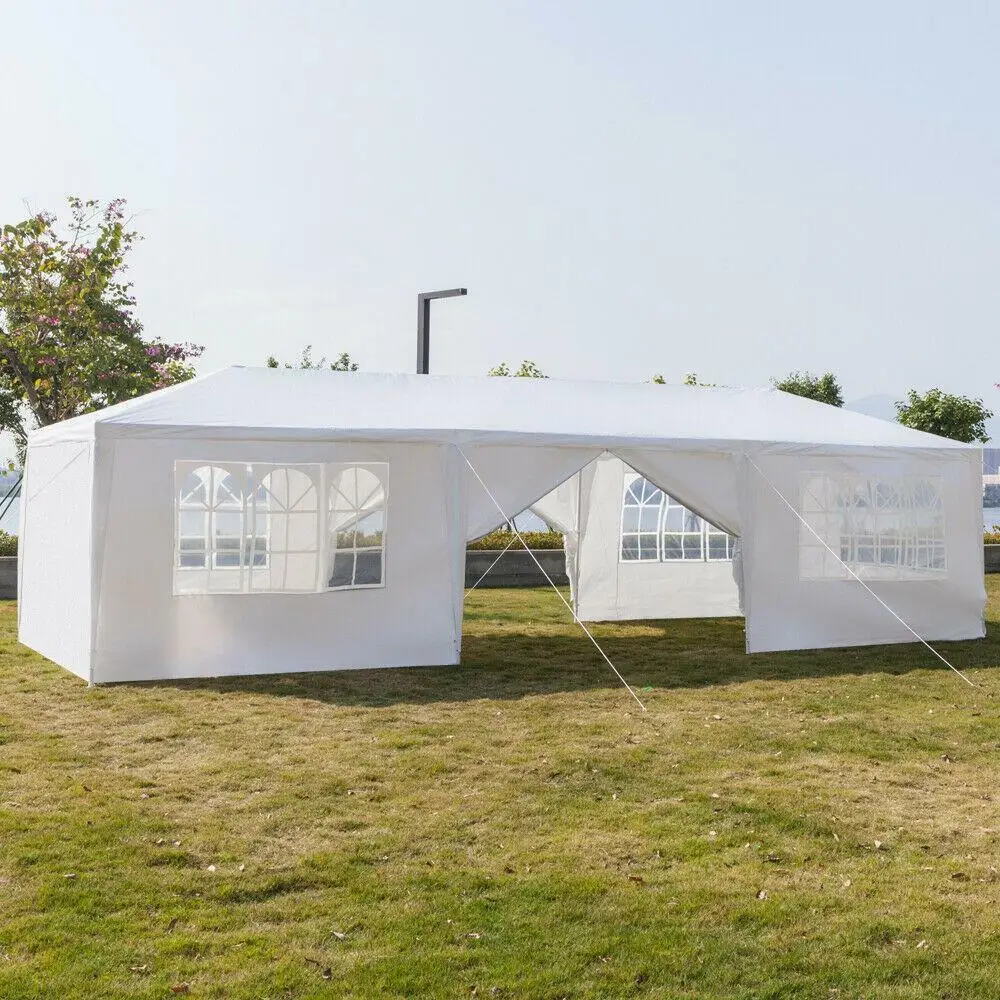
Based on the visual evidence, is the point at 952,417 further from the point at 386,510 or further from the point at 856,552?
the point at 386,510

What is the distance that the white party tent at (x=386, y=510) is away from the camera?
8844 mm

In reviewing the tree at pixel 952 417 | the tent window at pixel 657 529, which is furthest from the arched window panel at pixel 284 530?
the tree at pixel 952 417

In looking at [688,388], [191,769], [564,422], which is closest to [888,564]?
[688,388]

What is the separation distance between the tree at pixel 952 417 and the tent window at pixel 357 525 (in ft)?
59.7

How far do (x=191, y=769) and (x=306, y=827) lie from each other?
1.30 m

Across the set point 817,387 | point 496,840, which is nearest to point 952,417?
point 817,387

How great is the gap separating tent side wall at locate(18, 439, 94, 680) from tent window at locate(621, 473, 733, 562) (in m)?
5.84

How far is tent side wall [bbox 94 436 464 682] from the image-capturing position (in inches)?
344

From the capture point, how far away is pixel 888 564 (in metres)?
11.1

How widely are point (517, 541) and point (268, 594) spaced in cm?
926

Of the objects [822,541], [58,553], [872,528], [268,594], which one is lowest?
[268,594]

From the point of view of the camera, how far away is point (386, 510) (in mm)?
9414

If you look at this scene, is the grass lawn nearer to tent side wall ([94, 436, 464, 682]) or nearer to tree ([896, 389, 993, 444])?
tent side wall ([94, 436, 464, 682])

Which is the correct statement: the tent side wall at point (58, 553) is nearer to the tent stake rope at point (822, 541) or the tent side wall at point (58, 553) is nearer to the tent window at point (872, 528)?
the tent stake rope at point (822, 541)
